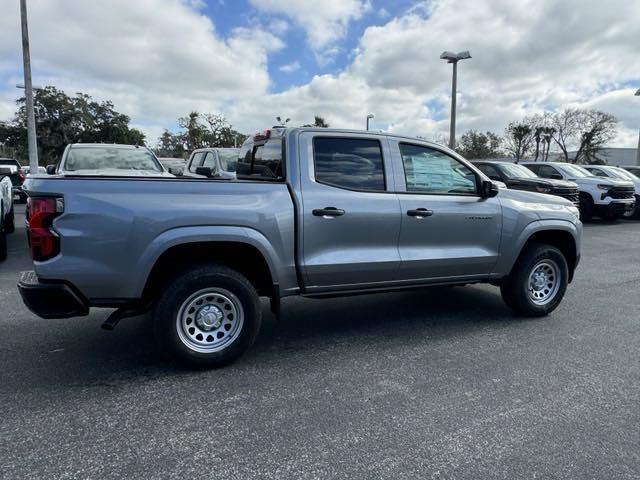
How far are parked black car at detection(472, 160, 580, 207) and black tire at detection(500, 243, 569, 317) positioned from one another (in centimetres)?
785

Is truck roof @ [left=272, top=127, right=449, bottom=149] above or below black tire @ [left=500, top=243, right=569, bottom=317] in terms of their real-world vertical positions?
above

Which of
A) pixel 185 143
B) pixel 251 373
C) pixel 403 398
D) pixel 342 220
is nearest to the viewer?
pixel 403 398

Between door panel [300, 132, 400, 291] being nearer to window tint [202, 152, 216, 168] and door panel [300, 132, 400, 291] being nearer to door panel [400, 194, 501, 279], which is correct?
door panel [400, 194, 501, 279]

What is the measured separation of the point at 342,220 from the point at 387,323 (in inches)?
58.3

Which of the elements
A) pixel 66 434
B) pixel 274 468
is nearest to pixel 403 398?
pixel 274 468

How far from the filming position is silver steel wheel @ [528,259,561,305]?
5.16 m

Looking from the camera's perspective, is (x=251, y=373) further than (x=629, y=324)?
No

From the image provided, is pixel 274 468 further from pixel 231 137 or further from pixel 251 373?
pixel 231 137

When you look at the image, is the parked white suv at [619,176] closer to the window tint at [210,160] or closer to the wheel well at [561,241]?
the wheel well at [561,241]

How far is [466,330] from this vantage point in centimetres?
475

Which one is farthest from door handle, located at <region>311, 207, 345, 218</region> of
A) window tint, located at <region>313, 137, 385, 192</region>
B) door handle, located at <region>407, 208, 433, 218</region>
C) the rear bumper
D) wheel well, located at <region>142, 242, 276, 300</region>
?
the rear bumper

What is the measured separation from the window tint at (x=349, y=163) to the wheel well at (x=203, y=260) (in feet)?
2.93

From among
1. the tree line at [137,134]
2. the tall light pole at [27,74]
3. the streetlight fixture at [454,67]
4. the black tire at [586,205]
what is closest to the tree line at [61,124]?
the tree line at [137,134]

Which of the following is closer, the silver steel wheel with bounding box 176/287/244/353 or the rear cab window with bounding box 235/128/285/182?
the silver steel wheel with bounding box 176/287/244/353
